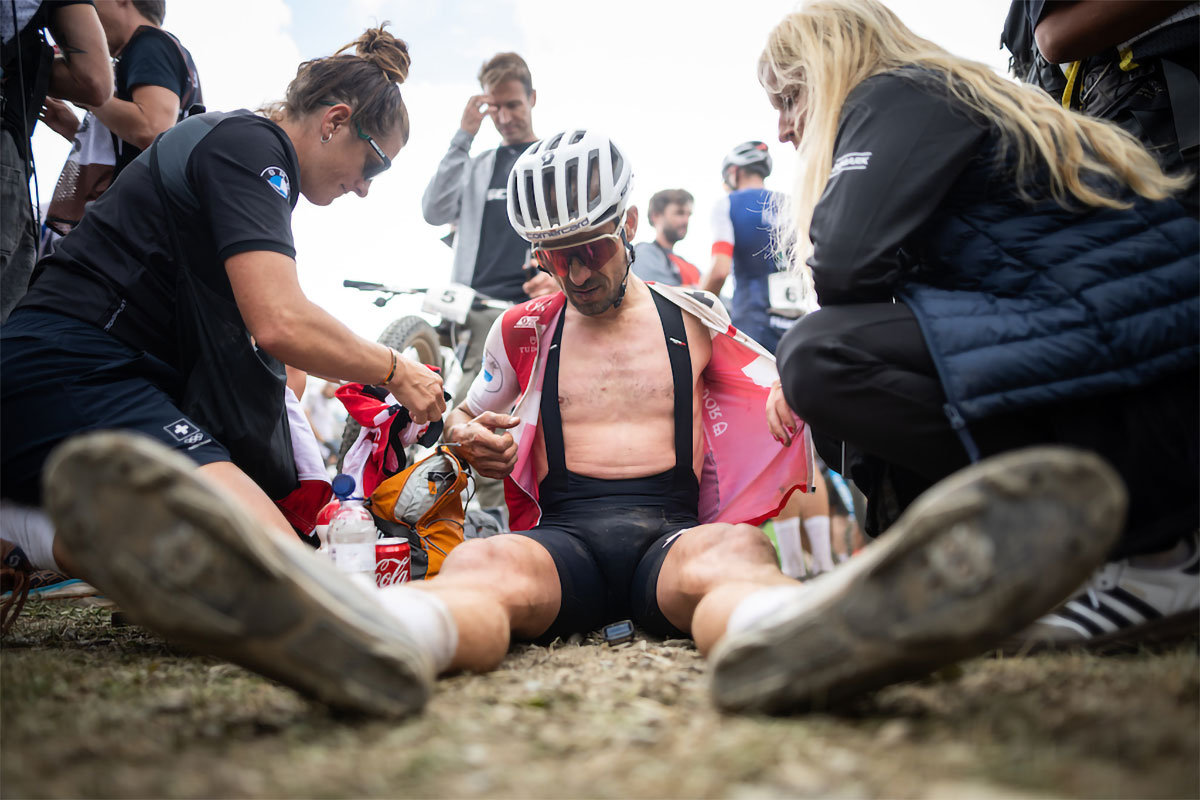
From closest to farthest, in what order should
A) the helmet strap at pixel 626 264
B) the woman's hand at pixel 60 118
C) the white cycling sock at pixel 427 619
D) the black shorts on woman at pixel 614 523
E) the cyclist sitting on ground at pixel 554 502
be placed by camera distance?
the cyclist sitting on ground at pixel 554 502 < the white cycling sock at pixel 427 619 < the black shorts on woman at pixel 614 523 < the helmet strap at pixel 626 264 < the woman's hand at pixel 60 118

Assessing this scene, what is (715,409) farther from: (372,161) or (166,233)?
(166,233)

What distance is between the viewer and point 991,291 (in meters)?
2.02

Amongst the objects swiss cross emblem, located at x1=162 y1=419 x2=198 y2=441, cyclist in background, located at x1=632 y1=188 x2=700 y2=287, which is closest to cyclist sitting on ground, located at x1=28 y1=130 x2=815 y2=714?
swiss cross emblem, located at x1=162 y1=419 x2=198 y2=441

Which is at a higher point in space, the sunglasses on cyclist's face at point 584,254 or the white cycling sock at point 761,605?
the sunglasses on cyclist's face at point 584,254

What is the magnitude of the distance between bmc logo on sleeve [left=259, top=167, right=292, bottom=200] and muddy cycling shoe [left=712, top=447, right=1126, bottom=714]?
211 cm

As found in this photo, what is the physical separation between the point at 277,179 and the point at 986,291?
6.94 ft

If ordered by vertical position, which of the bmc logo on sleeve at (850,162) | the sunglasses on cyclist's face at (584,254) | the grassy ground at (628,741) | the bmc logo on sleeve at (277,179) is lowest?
the grassy ground at (628,741)

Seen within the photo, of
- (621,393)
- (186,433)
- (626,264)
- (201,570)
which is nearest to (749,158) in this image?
(626,264)

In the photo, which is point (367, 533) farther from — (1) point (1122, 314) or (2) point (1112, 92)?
(2) point (1112, 92)

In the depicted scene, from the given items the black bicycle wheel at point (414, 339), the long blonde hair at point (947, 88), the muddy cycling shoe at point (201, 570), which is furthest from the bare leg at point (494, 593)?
the black bicycle wheel at point (414, 339)

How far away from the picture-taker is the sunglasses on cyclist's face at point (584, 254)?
307 centimetres

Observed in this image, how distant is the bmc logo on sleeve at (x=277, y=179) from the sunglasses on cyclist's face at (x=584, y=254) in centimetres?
93

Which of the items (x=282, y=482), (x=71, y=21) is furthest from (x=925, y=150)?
(x=71, y=21)

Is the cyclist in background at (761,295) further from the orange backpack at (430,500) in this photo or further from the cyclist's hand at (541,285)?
the orange backpack at (430,500)
